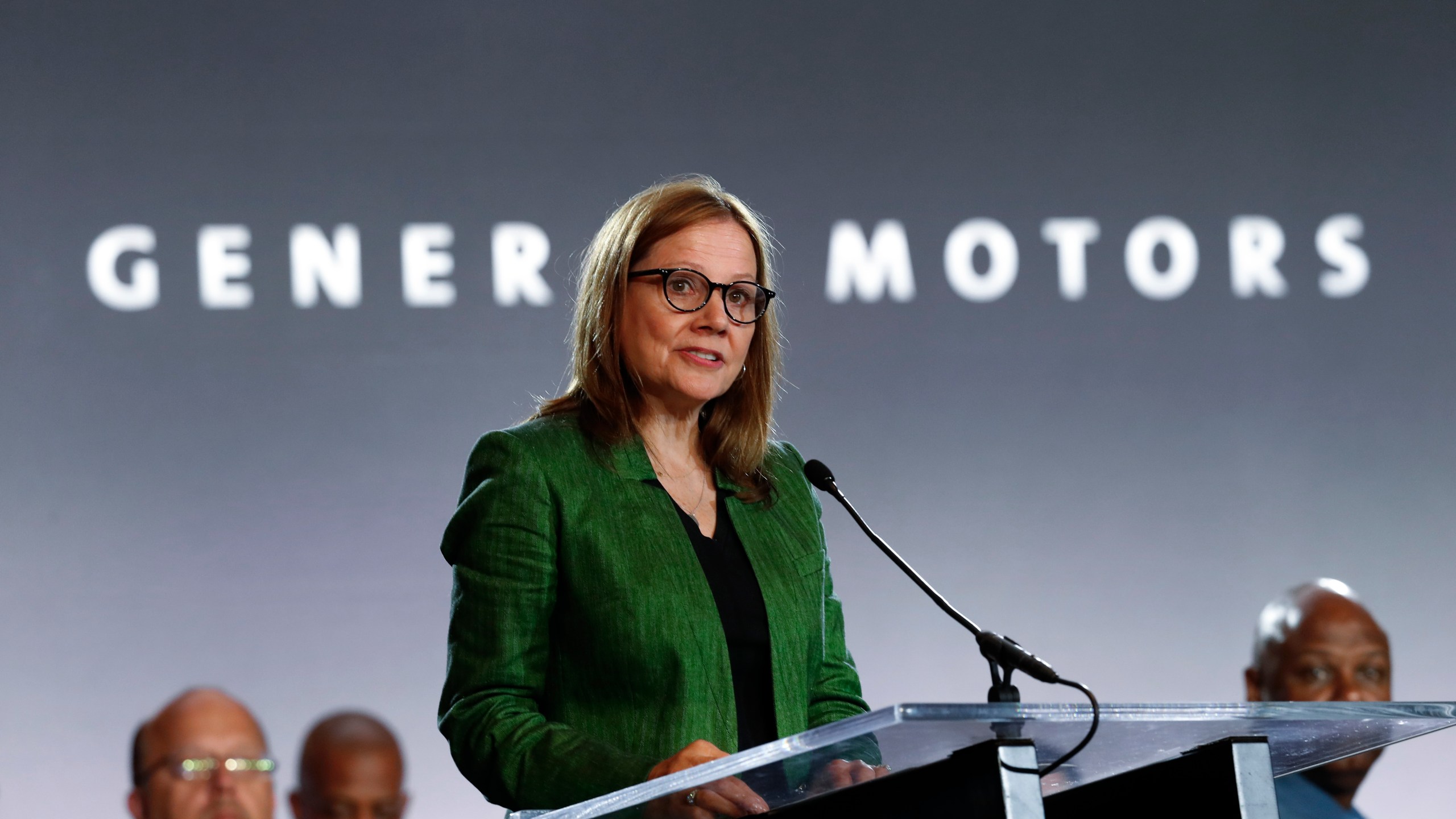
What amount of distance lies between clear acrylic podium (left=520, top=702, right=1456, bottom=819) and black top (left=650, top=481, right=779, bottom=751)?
1.43 feet

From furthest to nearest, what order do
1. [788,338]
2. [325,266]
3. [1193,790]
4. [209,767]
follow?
[788,338] → [325,266] → [209,767] → [1193,790]

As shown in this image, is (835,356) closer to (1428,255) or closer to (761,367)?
(1428,255)

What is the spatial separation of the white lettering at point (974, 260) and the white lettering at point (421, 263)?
1432 millimetres

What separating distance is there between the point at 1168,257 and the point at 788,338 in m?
1.13

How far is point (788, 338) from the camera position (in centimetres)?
416

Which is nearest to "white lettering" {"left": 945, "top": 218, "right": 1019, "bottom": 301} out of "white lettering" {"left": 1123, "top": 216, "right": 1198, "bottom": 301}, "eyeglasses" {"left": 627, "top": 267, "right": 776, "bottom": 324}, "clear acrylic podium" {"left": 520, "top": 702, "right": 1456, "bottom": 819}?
"white lettering" {"left": 1123, "top": 216, "right": 1198, "bottom": 301}

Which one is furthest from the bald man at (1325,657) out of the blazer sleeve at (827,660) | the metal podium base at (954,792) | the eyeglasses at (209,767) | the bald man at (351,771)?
the metal podium base at (954,792)

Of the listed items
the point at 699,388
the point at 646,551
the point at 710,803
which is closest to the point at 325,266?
the point at 699,388

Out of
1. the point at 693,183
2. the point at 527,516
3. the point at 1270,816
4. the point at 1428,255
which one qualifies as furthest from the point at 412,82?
the point at 1270,816

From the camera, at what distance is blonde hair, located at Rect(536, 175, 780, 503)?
1935 millimetres

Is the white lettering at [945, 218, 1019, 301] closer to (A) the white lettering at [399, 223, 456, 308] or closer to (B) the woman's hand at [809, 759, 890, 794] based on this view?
(A) the white lettering at [399, 223, 456, 308]

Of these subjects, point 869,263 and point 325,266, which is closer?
point 325,266

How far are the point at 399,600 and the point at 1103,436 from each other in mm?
2035

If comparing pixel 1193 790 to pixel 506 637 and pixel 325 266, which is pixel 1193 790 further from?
pixel 325 266
